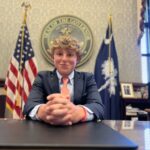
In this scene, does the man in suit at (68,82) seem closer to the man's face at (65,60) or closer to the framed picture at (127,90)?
the man's face at (65,60)

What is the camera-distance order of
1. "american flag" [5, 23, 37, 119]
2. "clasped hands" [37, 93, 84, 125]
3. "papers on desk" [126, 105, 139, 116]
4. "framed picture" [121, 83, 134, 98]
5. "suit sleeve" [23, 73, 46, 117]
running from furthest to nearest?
1. "framed picture" [121, 83, 134, 98]
2. "papers on desk" [126, 105, 139, 116]
3. "american flag" [5, 23, 37, 119]
4. "suit sleeve" [23, 73, 46, 117]
5. "clasped hands" [37, 93, 84, 125]

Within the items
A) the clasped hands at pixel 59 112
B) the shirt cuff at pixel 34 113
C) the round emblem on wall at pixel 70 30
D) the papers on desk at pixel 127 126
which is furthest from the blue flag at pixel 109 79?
the clasped hands at pixel 59 112

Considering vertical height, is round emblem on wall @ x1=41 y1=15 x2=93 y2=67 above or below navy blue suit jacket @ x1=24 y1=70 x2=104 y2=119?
above

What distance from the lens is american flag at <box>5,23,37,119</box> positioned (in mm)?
3740

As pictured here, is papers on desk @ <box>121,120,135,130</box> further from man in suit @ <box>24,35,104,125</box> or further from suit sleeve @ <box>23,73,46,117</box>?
suit sleeve @ <box>23,73,46,117</box>

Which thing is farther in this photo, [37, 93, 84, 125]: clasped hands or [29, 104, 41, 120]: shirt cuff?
[29, 104, 41, 120]: shirt cuff

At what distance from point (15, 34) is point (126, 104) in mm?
2105

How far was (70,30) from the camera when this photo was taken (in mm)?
4449

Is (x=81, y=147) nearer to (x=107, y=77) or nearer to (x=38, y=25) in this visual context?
(x=107, y=77)

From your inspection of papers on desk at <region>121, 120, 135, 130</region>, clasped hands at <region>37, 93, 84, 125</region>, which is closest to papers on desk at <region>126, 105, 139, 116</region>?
papers on desk at <region>121, 120, 135, 130</region>

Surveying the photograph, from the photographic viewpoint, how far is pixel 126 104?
4113mm

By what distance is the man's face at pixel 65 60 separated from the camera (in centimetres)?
146

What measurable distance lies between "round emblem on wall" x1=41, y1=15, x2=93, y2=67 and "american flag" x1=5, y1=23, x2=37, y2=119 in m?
0.45

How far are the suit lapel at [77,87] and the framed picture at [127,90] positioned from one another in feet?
8.78
